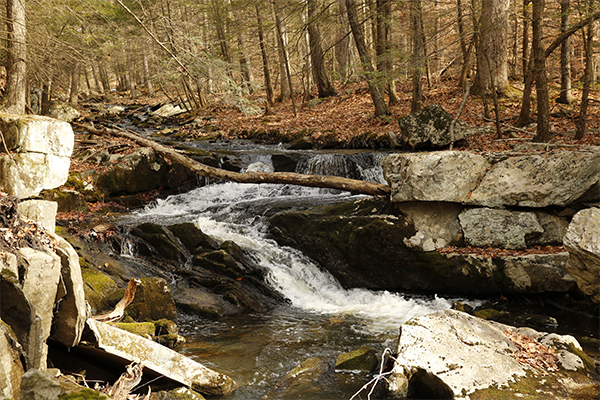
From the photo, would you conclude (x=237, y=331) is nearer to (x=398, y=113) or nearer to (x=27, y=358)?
(x=27, y=358)

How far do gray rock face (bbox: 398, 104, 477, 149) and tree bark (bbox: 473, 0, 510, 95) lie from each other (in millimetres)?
2588

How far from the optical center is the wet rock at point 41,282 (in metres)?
3.17

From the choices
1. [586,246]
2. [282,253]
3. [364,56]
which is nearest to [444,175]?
[586,246]

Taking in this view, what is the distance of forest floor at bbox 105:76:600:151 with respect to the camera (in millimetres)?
10447

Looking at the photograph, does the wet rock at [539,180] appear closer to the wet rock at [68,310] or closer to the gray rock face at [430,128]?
the gray rock face at [430,128]

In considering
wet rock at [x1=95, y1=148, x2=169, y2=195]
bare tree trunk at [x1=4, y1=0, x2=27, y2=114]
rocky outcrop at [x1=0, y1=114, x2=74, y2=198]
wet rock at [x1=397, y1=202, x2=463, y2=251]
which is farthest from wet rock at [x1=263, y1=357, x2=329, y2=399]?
wet rock at [x1=95, y1=148, x2=169, y2=195]

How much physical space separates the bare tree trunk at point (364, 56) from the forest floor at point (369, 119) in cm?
52

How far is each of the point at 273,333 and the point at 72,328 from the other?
3009 mm

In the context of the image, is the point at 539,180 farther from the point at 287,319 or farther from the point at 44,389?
the point at 44,389

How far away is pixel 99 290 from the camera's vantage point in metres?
6.07

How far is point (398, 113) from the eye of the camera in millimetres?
15773

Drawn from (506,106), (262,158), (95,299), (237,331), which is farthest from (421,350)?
(506,106)

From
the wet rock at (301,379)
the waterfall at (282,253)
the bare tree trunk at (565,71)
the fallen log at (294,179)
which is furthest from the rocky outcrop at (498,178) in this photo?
the bare tree trunk at (565,71)

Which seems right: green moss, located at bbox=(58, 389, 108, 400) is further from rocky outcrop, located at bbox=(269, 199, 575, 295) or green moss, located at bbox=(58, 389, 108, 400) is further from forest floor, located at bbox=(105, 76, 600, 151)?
forest floor, located at bbox=(105, 76, 600, 151)
